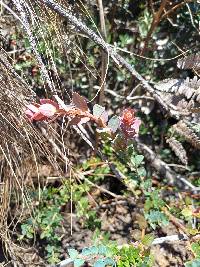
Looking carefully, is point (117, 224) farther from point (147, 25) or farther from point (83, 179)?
point (147, 25)

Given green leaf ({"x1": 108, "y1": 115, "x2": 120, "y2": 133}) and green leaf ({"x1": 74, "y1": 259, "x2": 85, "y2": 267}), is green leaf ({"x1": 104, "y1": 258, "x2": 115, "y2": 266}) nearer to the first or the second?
green leaf ({"x1": 74, "y1": 259, "x2": 85, "y2": 267})

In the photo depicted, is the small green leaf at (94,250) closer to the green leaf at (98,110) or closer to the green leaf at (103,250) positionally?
the green leaf at (103,250)

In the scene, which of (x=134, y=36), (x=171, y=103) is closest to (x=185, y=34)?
(x=134, y=36)

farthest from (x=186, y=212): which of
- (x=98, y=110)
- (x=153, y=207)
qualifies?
(x=98, y=110)

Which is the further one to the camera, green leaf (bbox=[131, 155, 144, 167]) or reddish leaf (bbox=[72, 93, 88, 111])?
green leaf (bbox=[131, 155, 144, 167])

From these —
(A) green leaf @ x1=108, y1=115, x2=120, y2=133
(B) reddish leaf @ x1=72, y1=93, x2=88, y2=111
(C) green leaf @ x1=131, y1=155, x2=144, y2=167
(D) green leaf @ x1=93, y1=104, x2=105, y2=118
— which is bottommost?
(C) green leaf @ x1=131, y1=155, x2=144, y2=167

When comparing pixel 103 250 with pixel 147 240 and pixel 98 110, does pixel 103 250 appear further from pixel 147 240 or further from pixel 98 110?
pixel 98 110

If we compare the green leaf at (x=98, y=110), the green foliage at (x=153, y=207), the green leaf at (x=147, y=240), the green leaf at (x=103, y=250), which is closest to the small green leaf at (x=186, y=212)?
the green foliage at (x=153, y=207)

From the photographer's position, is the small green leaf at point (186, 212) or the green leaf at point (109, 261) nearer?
the green leaf at point (109, 261)

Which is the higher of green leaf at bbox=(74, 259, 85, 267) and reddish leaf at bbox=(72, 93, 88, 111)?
reddish leaf at bbox=(72, 93, 88, 111)

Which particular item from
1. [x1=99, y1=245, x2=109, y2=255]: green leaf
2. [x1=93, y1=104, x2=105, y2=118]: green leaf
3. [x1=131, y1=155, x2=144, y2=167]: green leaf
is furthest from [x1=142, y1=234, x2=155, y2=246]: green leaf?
[x1=93, y1=104, x2=105, y2=118]: green leaf

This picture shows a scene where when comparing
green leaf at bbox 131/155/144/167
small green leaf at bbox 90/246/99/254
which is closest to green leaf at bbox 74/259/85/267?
small green leaf at bbox 90/246/99/254
